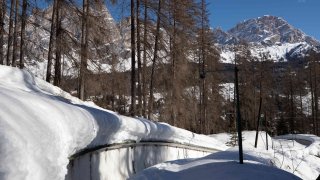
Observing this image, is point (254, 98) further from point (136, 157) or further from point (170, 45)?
point (136, 157)

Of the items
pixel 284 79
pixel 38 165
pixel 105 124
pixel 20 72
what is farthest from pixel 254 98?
pixel 38 165

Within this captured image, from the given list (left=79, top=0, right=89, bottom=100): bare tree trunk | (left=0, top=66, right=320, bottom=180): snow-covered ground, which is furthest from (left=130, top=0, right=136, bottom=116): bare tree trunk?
(left=0, top=66, right=320, bottom=180): snow-covered ground

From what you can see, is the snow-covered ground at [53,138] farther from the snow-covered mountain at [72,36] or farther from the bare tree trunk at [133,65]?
the bare tree trunk at [133,65]

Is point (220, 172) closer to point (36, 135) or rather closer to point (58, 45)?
point (36, 135)

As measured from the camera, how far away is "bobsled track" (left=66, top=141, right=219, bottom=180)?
19.7 ft

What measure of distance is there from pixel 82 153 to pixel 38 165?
2.74 meters

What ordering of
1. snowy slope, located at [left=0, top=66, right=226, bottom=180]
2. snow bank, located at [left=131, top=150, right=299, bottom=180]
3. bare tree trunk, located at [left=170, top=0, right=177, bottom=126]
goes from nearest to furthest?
snowy slope, located at [left=0, top=66, right=226, bottom=180] < snow bank, located at [left=131, top=150, right=299, bottom=180] < bare tree trunk, located at [left=170, top=0, right=177, bottom=126]

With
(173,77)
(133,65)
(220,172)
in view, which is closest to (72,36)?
(133,65)

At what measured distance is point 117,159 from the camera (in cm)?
812

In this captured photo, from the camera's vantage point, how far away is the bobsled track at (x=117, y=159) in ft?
19.7

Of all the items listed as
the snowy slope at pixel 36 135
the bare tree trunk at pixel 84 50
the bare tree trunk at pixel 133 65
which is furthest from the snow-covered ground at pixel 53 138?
the bare tree trunk at pixel 133 65

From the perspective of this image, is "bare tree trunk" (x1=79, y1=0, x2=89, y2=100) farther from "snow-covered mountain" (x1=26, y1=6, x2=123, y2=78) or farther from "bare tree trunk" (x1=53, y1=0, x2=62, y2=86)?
"bare tree trunk" (x1=53, y1=0, x2=62, y2=86)

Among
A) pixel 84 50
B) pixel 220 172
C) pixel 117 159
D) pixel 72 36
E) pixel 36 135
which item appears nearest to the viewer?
pixel 36 135

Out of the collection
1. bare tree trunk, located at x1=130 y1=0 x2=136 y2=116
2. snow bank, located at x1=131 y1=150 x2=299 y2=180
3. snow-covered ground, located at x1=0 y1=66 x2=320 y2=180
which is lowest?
snow bank, located at x1=131 y1=150 x2=299 y2=180
